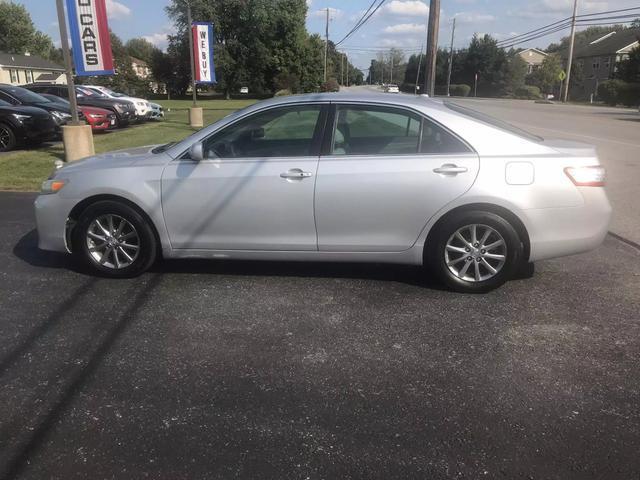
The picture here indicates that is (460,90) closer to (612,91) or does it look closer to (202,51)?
(612,91)

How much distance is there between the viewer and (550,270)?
16.9 ft

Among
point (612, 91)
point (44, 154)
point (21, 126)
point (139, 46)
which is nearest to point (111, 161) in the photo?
point (44, 154)

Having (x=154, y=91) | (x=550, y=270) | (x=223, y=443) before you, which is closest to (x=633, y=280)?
(x=550, y=270)

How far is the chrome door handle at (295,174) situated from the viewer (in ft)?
14.4

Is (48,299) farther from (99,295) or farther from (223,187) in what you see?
(223,187)

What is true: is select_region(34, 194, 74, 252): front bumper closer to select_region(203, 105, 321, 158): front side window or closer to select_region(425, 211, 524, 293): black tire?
select_region(203, 105, 321, 158): front side window

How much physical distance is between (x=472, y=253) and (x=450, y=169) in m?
0.70

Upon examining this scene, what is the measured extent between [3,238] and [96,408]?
13.4ft

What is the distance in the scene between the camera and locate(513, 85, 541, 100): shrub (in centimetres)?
7556

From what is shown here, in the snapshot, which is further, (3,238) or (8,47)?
(8,47)

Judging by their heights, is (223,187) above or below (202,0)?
below

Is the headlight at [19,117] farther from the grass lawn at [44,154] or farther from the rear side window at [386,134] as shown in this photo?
the rear side window at [386,134]

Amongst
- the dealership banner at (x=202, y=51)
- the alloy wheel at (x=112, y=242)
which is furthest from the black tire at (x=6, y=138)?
the alloy wheel at (x=112, y=242)

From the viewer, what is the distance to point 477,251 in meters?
4.42
